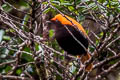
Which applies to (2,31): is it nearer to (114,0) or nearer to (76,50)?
(76,50)

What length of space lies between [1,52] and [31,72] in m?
0.45

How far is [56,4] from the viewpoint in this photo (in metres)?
1.80

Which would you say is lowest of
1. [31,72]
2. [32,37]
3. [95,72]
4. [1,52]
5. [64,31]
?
[95,72]

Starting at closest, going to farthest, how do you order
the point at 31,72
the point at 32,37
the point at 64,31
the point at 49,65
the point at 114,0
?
the point at 114,0
the point at 32,37
the point at 49,65
the point at 64,31
the point at 31,72

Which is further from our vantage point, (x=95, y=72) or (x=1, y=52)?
(x=95, y=72)

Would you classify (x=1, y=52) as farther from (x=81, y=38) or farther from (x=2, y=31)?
(x=81, y=38)

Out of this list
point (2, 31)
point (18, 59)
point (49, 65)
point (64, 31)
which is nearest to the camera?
point (49, 65)

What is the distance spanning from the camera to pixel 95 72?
11.1ft

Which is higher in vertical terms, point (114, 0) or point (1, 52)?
point (114, 0)

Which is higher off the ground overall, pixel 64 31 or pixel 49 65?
pixel 64 31

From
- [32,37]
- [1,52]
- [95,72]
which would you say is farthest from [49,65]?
[95,72]

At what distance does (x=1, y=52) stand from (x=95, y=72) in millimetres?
1285

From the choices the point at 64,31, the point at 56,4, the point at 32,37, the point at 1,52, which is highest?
the point at 56,4

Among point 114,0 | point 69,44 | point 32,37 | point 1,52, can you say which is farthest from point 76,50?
point 1,52
